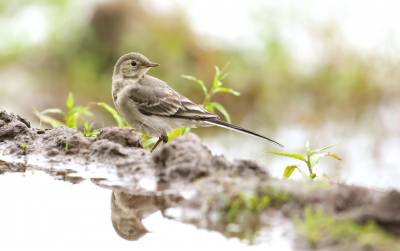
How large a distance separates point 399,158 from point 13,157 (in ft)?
35.7

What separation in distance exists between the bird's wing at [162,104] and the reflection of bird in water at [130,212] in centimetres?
240

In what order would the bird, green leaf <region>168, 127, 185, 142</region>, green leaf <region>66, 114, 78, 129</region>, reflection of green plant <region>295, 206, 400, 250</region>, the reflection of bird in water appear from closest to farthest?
reflection of green plant <region>295, 206, 400, 250</region> < the reflection of bird in water < the bird < green leaf <region>66, 114, 78, 129</region> < green leaf <region>168, 127, 185, 142</region>

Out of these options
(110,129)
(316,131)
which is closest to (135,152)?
(110,129)

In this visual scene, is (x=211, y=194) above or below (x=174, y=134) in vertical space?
below

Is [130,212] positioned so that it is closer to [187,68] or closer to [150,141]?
[150,141]

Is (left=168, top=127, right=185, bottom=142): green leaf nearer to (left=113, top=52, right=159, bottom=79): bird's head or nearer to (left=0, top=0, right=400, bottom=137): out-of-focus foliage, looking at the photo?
(left=113, top=52, right=159, bottom=79): bird's head

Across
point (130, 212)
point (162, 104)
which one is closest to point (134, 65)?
point (162, 104)

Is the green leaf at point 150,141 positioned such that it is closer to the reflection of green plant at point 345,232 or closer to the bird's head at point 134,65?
the bird's head at point 134,65

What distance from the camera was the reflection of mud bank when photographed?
2990mm

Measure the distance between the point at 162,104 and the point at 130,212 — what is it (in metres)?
2.89

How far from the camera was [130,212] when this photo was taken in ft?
12.0

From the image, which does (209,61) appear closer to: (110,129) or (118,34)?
(118,34)

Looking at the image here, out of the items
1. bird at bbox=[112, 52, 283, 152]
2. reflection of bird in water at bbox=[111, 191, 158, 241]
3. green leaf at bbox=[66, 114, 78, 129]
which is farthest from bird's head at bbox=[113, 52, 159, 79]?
reflection of bird in water at bbox=[111, 191, 158, 241]

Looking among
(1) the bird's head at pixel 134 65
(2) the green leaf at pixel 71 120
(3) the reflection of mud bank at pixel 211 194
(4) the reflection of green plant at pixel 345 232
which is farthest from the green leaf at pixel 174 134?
(4) the reflection of green plant at pixel 345 232
